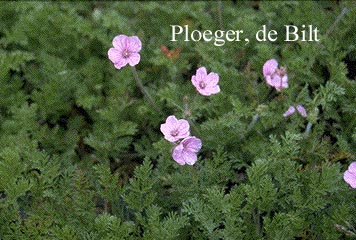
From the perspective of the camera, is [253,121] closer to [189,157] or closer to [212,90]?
[212,90]

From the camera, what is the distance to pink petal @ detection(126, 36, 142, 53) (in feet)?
7.32

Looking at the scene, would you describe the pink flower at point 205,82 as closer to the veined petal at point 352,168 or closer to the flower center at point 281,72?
the flower center at point 281,72

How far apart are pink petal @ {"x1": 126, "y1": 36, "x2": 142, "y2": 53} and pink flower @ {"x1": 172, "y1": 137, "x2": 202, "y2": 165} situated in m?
0.44

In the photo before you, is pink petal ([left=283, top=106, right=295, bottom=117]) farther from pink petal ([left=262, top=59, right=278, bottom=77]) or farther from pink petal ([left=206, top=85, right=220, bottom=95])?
pink petal ([left=206, top=85, right=220, bottom=95])

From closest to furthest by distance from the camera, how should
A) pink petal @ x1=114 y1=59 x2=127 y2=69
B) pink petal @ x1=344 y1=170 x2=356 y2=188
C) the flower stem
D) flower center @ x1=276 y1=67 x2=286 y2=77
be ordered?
pink petal @ x1=344 y1=170 x2=356 y2=188 < pink petal @ x1=114 y1=59 x2=127 y2=69 < flower center @ x1=276 y1=67 x2=286 y2=77 < the flower stem

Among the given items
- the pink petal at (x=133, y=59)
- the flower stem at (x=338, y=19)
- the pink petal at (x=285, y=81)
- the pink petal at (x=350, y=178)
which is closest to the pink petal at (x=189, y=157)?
the pink petal at (x=133, y=59)

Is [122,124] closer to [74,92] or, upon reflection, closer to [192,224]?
[74,92]

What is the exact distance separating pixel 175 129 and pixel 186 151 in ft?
0.29

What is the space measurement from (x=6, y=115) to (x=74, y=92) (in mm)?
345

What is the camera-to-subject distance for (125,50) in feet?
7.37

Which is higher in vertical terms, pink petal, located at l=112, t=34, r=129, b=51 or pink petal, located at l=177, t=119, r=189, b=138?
pink petal, located at l=112, t=34, r=129, b=51

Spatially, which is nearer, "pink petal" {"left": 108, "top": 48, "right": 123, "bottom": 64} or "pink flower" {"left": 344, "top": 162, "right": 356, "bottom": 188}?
"pink flower" {"left": 344, "top": 162, "right": 356, "bottom": 188}

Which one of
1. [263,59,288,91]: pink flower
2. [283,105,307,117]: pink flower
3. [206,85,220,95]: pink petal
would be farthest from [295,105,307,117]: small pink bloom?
[206,85,220,95]: pink petal

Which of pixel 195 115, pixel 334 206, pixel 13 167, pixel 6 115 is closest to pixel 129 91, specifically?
pixel 195 115
